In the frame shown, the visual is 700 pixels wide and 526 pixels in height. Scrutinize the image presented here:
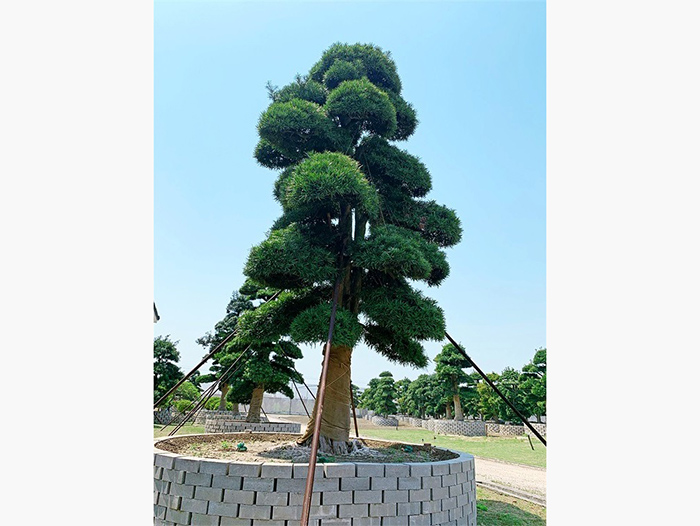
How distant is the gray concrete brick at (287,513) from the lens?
3229mm

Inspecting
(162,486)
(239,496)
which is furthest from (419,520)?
(162,486)

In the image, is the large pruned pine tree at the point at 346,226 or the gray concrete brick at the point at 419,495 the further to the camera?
the large pruned pine tree at the point at 346,226

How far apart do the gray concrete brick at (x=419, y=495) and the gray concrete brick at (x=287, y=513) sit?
864mm

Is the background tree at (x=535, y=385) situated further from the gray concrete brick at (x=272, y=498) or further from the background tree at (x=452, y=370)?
the gray concrete brick at (x=272, y=498)

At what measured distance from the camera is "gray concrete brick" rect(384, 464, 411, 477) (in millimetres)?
3488

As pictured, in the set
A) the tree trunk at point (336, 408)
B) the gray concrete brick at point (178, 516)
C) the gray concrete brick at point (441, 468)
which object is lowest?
the gray concrete brick at point (178, 516)

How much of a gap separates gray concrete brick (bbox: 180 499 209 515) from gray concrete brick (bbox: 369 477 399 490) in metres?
1.21

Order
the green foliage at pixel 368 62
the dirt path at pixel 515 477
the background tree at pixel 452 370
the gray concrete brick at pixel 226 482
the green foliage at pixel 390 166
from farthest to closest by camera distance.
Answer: the background tree at pixel 452 370, the dirt path at pixel 515 477, the green foliage at pixel 368 62, the green foliage at pixel 390 166, the gray concrete brick at pixel 226 482

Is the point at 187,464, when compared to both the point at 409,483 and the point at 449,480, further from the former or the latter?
the point at 449,480

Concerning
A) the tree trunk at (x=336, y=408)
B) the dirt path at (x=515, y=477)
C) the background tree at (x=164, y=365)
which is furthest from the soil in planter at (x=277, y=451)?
the background tree at (x=164, y=365)

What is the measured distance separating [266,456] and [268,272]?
1.69 metres

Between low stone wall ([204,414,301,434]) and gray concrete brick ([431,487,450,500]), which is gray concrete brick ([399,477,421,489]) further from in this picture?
low stone wall ([204,414,301,434])

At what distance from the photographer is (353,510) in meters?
3.33
